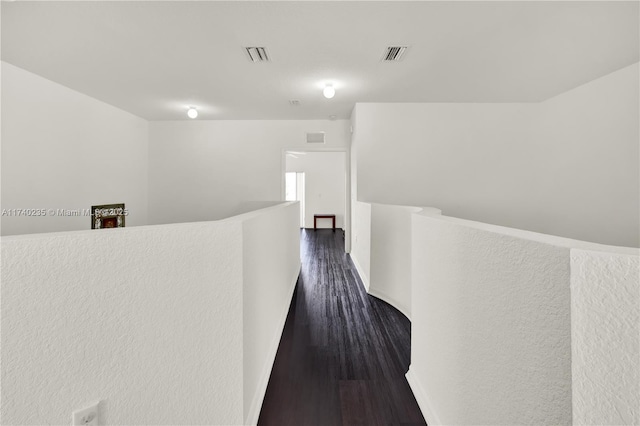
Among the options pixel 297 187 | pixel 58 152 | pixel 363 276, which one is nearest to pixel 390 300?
pixel 363 276

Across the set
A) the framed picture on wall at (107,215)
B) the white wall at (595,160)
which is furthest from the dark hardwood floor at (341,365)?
the framed picture on wall at (107,215)

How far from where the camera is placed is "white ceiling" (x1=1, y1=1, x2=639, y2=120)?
2.28 metres

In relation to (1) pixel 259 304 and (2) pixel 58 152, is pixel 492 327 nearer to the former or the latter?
(1) pixel 259 304

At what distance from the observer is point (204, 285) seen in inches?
43.2

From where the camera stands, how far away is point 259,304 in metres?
1.59

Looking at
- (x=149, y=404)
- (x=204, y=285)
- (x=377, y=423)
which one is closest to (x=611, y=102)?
(x=377, y=423)

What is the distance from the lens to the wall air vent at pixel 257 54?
284 cm

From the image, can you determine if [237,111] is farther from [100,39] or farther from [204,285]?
[204,285]

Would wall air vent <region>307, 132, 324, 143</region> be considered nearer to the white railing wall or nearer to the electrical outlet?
the white railing wall

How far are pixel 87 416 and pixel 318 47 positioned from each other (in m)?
3.13

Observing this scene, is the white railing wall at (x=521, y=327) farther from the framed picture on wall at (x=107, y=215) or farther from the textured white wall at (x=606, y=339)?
the framed picture on wall at (x=107, y=215)

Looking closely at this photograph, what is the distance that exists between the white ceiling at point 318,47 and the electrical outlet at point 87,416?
2648 mm

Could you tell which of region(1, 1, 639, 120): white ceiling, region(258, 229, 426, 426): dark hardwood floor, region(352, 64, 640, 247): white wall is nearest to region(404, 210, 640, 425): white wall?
region(258, 229, 426, 426): dark hardwood floor

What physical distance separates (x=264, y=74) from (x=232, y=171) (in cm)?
255
